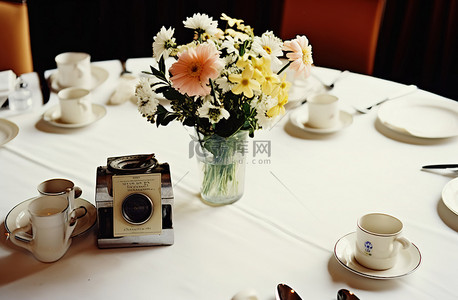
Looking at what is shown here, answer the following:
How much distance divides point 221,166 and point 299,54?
0.92ft

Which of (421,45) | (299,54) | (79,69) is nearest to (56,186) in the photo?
(299,54)

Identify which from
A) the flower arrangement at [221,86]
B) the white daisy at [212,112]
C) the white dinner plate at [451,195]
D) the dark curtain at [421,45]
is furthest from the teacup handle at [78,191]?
the dark curtain at [421,45]

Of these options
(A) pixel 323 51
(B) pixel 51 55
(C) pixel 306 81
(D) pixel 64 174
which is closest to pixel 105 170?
(D) pixel 64 174

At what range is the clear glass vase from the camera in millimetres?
1080

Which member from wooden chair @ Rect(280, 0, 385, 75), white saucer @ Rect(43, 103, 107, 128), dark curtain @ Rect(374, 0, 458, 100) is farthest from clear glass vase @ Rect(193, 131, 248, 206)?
dark curtain @ Rect(374, 0, 458, 100)

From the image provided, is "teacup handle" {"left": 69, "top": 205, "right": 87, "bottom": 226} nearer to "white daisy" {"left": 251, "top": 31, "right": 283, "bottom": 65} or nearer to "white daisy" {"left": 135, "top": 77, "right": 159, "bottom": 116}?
"white daisy" {"left": 135, "top": 77, "right": 159, "bottom": 116}

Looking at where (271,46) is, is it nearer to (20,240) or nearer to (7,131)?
(20,240)

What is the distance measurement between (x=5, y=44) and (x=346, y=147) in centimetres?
128

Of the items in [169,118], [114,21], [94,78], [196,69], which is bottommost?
[114,21]

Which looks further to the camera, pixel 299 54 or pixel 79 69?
pixel 79 69

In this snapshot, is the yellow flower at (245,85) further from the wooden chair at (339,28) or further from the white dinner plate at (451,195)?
the wooden chair at (339,28)

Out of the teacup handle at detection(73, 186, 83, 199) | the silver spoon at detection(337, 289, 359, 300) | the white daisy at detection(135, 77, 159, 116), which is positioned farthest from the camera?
the teacup handle at detection(73, 186, 83, 199)

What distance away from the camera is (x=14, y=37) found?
6.38 feet

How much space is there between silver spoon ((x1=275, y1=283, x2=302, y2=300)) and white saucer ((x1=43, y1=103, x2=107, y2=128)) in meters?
0.80
